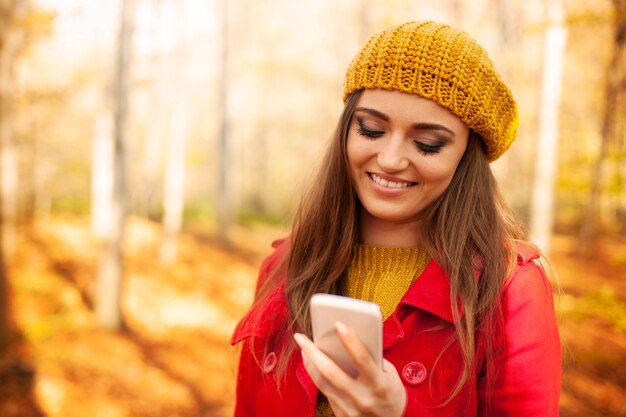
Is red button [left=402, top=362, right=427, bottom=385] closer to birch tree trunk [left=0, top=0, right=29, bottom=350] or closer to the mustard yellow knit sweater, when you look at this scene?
the mustard yellow knit sweater

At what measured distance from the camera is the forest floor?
559 centimetres

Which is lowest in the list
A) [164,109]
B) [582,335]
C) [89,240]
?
[89,240]

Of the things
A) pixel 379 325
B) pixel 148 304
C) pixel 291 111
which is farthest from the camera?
pixel 291 111

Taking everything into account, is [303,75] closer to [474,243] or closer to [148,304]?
[148,304]

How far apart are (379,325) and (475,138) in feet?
2.40

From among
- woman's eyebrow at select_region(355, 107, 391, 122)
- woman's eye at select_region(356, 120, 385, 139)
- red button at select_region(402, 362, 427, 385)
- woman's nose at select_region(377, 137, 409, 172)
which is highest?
woman's eyebrow at select_region(355, 107, 391, 122)

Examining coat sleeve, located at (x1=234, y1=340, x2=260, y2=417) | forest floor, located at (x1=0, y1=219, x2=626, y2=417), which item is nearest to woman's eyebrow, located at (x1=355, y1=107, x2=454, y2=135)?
coat sleeve, located at (x1=234, y1=340, x2=260, y2=417)

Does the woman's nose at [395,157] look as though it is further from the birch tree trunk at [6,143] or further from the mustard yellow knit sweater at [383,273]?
the birch tree trunk at [6,143]

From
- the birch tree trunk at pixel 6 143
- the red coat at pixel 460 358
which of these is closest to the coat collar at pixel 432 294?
the red coat at pixel 460 358

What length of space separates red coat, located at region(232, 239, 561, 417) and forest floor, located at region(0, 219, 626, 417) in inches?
28.7

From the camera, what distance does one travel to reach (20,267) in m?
10.9

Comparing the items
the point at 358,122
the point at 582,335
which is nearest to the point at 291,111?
the point at 582,335

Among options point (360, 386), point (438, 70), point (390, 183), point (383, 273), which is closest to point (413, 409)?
point (360, 386)

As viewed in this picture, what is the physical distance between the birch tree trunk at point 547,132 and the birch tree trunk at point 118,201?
588 cm
